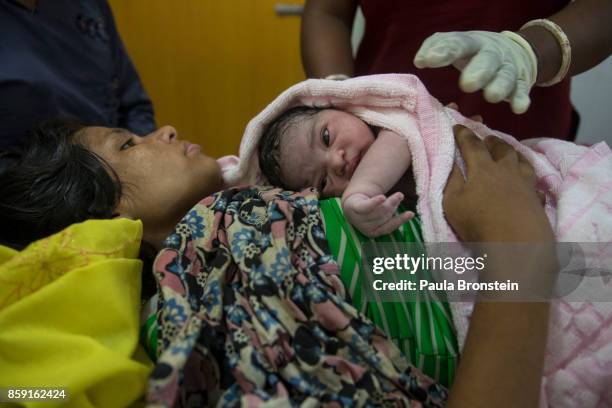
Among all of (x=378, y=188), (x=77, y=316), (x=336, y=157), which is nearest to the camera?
(x=77, y=316)

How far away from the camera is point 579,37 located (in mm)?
933

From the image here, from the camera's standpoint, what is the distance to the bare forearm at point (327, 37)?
1.35 meters

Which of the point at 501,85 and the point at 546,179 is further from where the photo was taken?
the point at 546,179

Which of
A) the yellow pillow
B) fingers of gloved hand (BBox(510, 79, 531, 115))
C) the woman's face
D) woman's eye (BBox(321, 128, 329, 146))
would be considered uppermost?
fingers of gloved hand (BBox(510, 79, 531, 115))

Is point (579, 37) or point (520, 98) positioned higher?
point (579, 37)

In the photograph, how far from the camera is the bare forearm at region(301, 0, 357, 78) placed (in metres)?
1.35

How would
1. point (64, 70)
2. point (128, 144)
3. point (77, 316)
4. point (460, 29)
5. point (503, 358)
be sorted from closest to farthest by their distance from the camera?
Result: point (503, 358) → point (77, 316) → point (128, 144) → point (460, 29) → point (64, 70)

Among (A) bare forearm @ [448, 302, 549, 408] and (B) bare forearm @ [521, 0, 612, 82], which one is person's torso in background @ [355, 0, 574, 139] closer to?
(B) bare forearm @ [521, 0, 612, 82]

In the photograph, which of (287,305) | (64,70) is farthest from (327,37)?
(287,305)

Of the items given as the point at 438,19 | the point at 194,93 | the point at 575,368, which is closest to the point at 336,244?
the point at 575,368

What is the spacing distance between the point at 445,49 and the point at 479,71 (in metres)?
0.07

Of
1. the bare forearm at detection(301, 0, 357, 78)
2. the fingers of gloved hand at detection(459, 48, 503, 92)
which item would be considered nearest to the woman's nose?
the bare forearm at detection(301, 0, 357, 78)

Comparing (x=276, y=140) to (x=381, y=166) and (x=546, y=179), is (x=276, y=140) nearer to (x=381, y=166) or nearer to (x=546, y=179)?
(x=381, y=166)

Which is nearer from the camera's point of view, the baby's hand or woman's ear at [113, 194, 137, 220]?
the baby's hand
